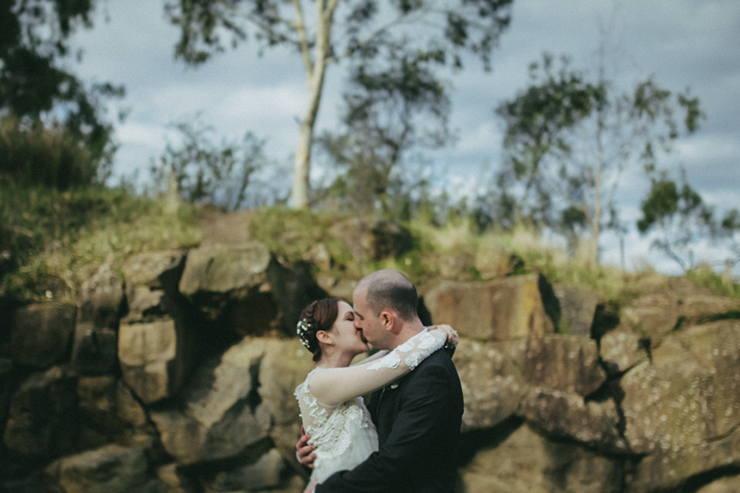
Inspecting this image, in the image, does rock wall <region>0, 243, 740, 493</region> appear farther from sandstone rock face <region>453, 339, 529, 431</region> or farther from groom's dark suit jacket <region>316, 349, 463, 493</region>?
groom's dark suit jacket <region>316, 349, 463, 493</region>

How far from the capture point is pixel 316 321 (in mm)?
2812

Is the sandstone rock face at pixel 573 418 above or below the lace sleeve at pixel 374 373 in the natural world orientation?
below

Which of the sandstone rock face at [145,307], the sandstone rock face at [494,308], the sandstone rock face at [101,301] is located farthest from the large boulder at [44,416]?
the sandstone rock face at [494,308]

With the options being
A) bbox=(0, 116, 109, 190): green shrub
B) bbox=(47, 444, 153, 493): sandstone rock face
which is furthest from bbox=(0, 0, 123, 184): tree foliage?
bbox=(47, 444, 153, 493): sandstone rock face

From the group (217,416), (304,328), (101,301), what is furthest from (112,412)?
(304,328)

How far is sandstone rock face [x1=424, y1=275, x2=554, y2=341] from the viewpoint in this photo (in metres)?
6.87

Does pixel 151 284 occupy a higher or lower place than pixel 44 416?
higher

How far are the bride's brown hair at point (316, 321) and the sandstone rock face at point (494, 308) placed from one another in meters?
4.47

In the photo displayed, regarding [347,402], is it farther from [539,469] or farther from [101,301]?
[101,301]

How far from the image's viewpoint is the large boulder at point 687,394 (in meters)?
6.52

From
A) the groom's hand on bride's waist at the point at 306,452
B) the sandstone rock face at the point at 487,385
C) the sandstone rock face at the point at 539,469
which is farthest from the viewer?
the sandstone rock face at the point at 487,385

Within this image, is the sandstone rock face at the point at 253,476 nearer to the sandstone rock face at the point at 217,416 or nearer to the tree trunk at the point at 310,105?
the sandstone rock face at the point at 217,416

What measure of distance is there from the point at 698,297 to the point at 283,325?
5.80 metres

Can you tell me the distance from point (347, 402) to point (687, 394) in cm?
584
